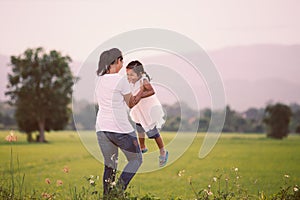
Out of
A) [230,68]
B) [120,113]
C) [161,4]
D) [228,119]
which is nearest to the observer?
[120,113]

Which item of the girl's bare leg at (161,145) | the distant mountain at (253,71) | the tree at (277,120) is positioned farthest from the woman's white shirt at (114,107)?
the tree at (277,120)

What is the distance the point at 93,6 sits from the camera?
32.2 feet

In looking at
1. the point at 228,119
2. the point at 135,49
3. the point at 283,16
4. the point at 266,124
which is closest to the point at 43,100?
the point at 228,119

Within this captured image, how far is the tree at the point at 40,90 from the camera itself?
18.1 meters

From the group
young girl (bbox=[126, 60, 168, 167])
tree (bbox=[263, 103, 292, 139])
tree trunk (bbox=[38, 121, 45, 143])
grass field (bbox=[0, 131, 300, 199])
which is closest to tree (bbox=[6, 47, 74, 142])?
tree trunk (bbox=[38, 121, 45, 143])

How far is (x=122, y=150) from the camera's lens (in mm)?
4137

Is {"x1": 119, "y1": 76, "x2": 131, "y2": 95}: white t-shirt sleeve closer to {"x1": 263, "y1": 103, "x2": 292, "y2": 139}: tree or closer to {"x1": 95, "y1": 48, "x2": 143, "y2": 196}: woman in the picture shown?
{"x1": 95, "y1": 48, "x2": 143, "y2": 196}: woman

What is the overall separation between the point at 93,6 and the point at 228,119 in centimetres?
976

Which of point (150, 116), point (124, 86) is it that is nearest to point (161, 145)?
point (150, 116)

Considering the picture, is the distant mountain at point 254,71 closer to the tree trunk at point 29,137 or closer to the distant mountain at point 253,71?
the distant mountain at point 253,71

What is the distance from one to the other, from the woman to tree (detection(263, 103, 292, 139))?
14.3m

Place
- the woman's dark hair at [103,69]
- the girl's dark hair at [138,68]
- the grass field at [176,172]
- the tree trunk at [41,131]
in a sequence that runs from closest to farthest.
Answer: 1. the woman's dark hair at [103,69]
2. the girl's dark hair at [138,68]
3. the grass field at [176,172]
4. the tree trunk at [41,131]

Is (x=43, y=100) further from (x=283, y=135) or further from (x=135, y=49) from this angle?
(x=135, y=49)

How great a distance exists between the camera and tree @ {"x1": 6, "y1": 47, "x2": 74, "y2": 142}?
59.5 ft
